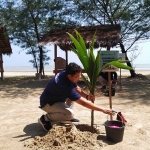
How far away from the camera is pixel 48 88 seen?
126 inches

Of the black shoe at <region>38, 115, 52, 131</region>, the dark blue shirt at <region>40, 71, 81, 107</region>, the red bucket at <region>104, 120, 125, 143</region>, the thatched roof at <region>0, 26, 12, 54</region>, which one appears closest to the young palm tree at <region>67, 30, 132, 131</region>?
the dark blue shirt at <region>40, 71, 81, 107</region>

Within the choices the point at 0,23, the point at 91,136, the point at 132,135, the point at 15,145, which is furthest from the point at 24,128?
the point at 0,23

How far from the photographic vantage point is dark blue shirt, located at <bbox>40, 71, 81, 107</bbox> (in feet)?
9.29

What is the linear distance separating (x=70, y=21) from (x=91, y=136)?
376 inches

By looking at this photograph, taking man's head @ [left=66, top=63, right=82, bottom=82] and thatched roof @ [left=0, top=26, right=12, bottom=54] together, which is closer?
man's head @ [left=66, top=63, right=82, bottom=82]

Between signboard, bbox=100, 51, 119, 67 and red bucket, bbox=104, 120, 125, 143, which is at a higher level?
signboard, bbox=100, 51, 119, 67

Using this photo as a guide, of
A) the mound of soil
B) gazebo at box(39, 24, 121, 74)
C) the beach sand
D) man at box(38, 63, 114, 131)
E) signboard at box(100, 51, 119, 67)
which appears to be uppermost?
gazebo at box(39, 24, 121, 74)

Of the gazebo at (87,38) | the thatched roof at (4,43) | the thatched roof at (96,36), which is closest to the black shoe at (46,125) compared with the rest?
the gazebo at (87,38)

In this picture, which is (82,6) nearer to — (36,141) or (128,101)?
(128,101)

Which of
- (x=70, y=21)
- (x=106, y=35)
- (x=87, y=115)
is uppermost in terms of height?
(x=70, y=21)

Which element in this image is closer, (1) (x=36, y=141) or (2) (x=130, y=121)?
(1) (x=36, y=141)

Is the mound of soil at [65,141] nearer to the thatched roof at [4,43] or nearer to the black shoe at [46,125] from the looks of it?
the black shoe at [46,125]

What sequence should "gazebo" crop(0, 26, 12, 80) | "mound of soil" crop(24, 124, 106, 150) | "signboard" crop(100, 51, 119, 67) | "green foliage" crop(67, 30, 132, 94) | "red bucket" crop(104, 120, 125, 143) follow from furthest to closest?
"gazebo" crop(0, 26, 12, 80) < "signboard" crop(100, 51, 119, 67) < "green foliage" crop(67, 30, 132, 94) < "red bucket" crop(104, 120, 125, 143) < "mound of soil" crop(24, 124, 106, 150)

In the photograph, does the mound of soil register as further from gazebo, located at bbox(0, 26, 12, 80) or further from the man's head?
gazebo, located at bbox(0, 26, 12, 80)
